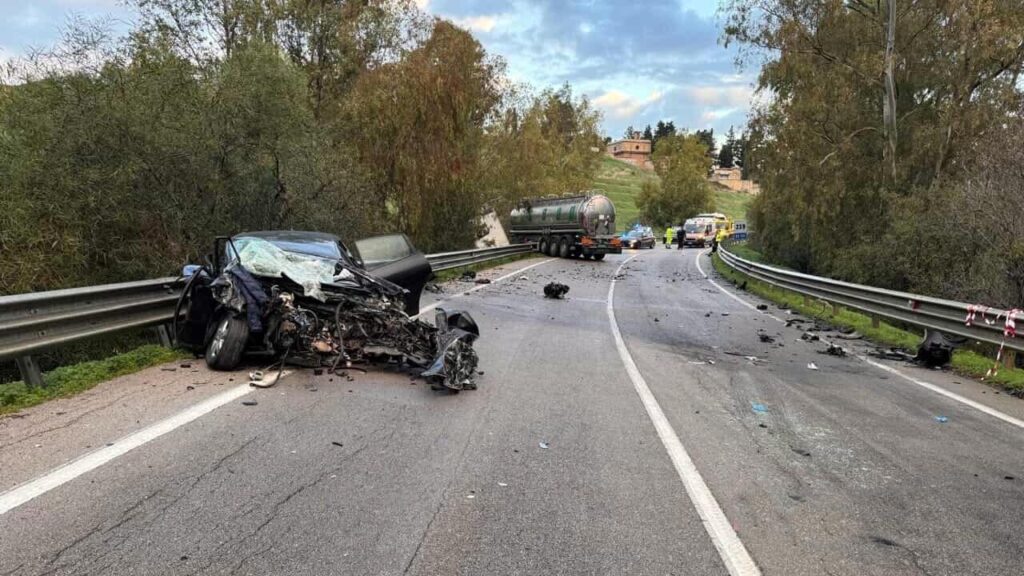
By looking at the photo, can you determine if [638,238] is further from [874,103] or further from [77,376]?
[77,376]

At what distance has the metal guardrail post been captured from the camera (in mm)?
5688

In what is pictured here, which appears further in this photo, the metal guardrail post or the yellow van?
the yellow van

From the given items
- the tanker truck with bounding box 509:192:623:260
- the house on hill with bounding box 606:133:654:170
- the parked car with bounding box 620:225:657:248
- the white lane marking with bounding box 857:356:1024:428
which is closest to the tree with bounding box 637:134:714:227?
the parked car with bounding box 620:225:657:248

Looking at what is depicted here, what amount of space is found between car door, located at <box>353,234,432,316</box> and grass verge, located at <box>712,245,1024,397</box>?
7851mm

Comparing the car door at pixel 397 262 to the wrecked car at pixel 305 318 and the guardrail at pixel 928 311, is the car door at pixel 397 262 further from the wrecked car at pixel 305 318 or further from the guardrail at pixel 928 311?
the guardrail at pixel 928 311

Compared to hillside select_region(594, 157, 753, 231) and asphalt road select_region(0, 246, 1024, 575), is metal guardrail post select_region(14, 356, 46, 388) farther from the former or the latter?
hillside select_region(594, 157, 753, 231)

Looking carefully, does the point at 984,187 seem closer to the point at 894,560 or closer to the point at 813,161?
the point at 813,161

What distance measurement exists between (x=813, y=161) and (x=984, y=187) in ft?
29.2

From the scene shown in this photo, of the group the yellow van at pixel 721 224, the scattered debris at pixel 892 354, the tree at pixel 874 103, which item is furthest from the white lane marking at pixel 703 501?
the yellow van at pixel 721 224

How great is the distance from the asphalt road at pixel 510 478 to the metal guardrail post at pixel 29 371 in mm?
485

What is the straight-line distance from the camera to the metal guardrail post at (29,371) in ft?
18.7

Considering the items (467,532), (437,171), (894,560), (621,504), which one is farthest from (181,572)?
(437,171)

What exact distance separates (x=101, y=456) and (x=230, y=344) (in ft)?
7.84

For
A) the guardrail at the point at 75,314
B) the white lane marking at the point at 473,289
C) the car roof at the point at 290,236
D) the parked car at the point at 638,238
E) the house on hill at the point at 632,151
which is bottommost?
the parked car at the point at 638,238
